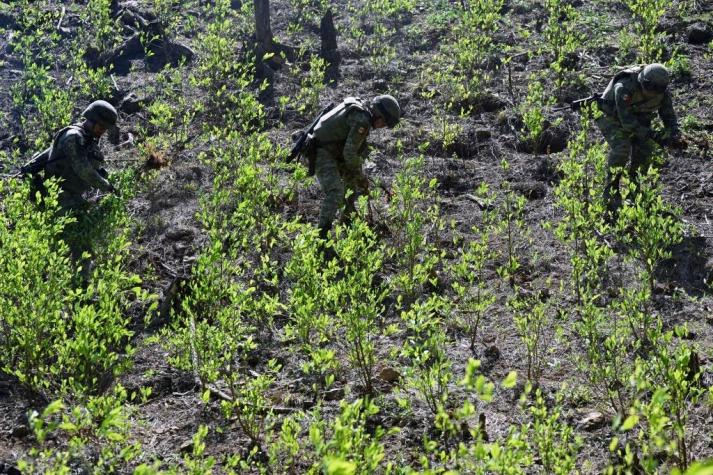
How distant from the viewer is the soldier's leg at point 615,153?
782 cm

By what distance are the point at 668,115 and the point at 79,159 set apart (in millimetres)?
6928

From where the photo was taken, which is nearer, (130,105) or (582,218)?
(582,218)

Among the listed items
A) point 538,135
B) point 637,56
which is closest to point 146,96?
point 538,135

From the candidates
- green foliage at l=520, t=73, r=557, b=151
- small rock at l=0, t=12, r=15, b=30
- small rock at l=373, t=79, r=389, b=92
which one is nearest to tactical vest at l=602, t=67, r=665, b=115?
green foliage at l=520, t=73, r=557, b=151

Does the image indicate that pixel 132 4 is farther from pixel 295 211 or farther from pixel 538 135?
pixel 538 135

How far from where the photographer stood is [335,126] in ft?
25.5

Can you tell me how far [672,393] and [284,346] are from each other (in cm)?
311

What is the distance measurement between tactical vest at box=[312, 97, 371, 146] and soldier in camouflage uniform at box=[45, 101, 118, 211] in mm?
2343

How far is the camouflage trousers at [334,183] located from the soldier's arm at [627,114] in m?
3.10

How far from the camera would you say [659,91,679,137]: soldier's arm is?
817 cm

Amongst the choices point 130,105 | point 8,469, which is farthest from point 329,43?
point 8,469

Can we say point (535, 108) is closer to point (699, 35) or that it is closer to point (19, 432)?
point (699, 35)

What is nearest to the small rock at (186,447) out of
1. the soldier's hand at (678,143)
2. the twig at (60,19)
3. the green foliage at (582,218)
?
the green foliage at (582,218)

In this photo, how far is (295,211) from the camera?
8500 mm
